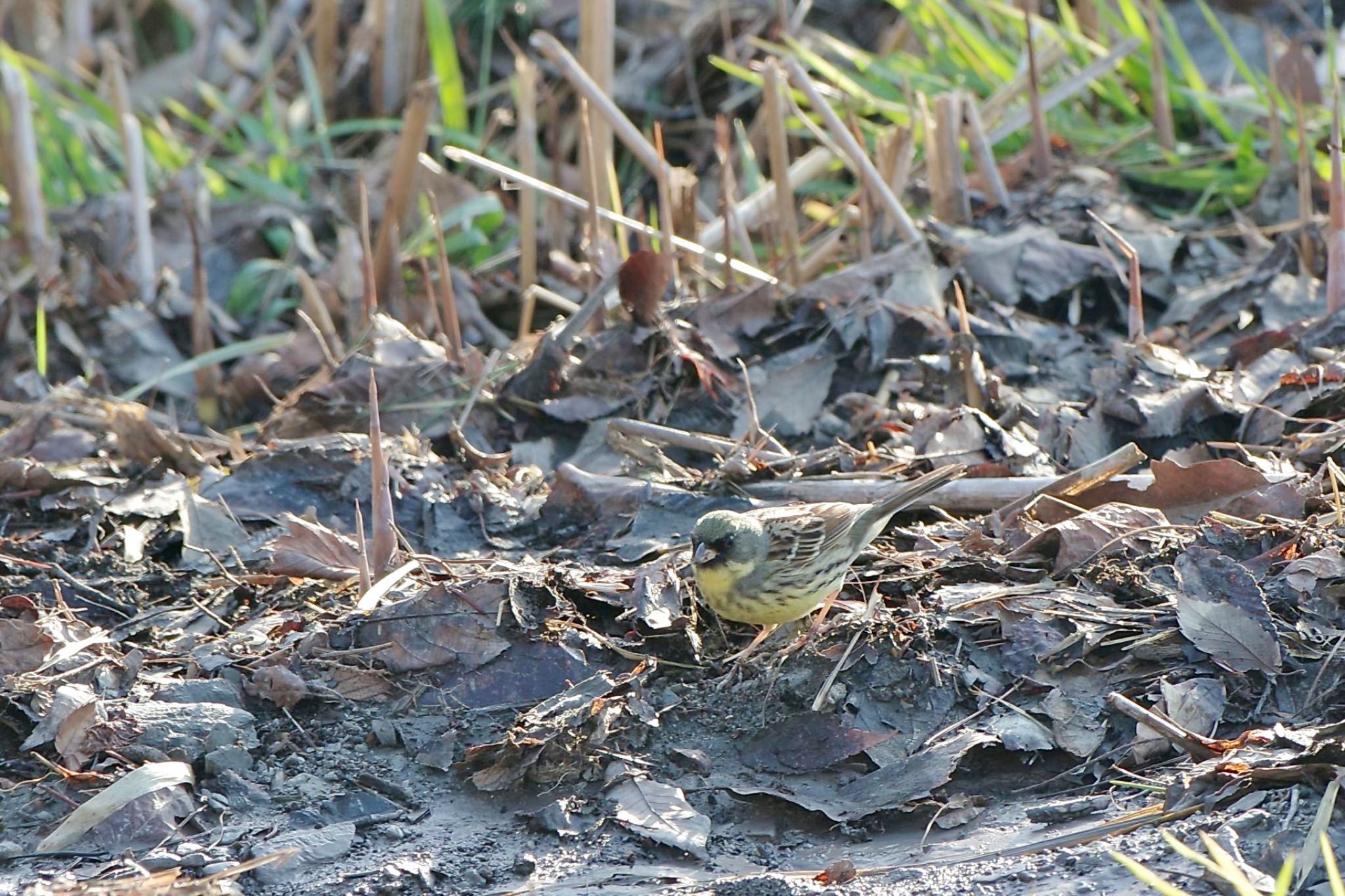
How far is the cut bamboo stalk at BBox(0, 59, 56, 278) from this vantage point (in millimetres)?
6293

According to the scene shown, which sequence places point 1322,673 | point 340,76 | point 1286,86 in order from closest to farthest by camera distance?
1. point 1322,673
2. point 1286,86
3. point 340,76

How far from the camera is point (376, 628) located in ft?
12.3

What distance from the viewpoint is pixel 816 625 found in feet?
12.6

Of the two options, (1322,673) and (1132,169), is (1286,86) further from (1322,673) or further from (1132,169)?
(1322,673)

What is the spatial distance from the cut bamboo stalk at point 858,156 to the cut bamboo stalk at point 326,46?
3.39 metres

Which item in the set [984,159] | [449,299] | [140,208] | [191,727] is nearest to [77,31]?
[140,208]

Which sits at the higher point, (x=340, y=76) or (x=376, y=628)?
(x=340, y=76)

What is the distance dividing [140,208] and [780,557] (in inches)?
149

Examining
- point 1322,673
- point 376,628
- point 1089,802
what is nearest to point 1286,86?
point 1322,673

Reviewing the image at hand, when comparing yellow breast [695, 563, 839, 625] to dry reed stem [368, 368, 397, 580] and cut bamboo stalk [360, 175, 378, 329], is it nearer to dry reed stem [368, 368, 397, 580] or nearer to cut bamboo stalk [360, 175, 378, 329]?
dry reed stem [368, 368, 397, 580]

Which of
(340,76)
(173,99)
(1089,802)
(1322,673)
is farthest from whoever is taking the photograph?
(173,99)

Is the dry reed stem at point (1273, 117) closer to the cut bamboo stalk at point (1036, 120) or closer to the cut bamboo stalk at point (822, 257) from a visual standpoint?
the cut bamboo stalk at point (1036, 120)

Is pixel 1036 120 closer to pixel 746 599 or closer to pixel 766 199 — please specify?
pixel 766 199

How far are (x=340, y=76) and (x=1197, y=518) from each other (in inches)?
227
